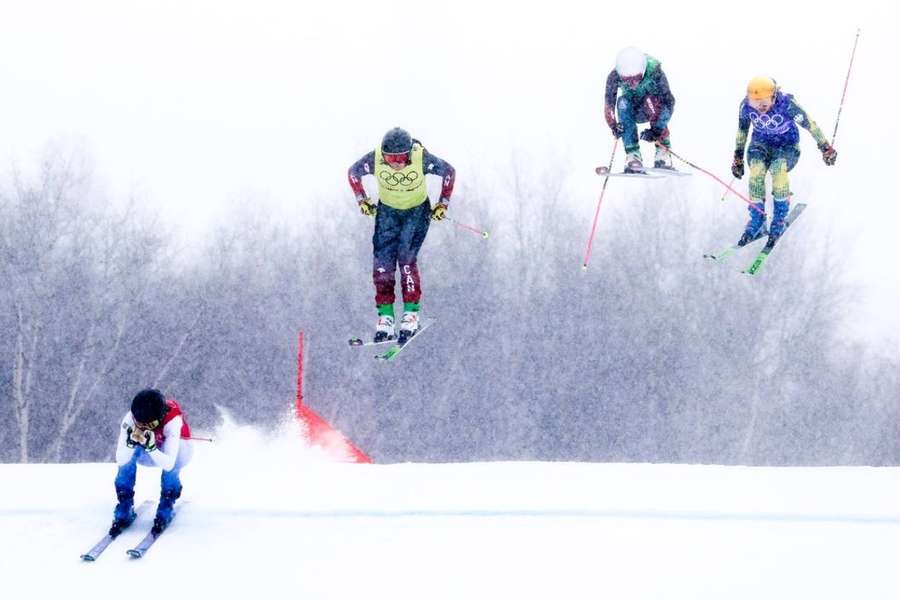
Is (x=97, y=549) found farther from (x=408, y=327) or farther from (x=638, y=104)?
(x=638, y=104)

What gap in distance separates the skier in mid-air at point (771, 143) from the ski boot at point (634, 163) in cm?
82

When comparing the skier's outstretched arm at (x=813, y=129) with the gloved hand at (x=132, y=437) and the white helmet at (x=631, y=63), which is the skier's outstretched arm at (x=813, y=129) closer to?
the white helmet at (x=631, y=63)

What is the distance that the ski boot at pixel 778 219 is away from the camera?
30.4ft

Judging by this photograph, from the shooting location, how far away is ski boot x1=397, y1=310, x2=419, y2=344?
362 inches

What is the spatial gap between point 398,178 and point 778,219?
3748 mm

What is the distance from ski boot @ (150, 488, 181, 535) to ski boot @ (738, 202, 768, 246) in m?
5.80

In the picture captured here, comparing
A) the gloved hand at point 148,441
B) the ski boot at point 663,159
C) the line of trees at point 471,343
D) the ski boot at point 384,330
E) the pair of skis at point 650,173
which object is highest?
the ski boot at point 663,159

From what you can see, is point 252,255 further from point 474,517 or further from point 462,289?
point 474,517

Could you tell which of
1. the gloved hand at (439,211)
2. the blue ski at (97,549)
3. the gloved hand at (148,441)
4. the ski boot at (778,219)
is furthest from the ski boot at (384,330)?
the ski boot at (778,219)

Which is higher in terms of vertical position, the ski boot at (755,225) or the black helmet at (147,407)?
the ski boot at (755,225)

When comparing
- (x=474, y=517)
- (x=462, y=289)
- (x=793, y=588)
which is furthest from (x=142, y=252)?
(x=793, y=588)

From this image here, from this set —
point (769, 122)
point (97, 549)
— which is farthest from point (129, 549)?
point (769, 122)

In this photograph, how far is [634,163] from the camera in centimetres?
884

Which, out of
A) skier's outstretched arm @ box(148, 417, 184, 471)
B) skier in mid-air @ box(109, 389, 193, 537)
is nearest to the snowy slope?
skier in mid-air @ box(109, 389, 193, 537)
